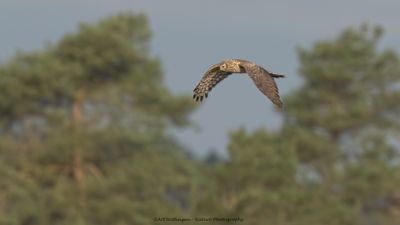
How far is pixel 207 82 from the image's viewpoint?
15.9 metres

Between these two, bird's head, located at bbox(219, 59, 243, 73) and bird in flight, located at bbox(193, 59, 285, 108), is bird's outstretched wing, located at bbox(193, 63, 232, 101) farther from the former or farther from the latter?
bird's head, located at bbox(219, 59, 243, 73)

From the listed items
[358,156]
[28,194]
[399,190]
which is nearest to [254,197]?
[28,194]

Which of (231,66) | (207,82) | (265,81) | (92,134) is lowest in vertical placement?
(265,81)

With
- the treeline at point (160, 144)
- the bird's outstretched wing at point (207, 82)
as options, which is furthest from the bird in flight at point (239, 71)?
the treeline at point (160, 144)

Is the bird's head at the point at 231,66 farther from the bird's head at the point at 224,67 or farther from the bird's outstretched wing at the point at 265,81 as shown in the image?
the bird's outstretched wing at the point at 265,81

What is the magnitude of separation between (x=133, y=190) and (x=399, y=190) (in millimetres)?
10698

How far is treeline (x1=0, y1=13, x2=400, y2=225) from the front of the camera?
135 ft

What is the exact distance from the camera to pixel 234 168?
41.8 metres

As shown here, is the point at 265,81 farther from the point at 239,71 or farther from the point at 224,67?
the point at 224,67

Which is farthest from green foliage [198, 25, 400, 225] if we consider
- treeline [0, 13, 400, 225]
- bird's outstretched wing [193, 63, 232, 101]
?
bird's outstretched wing [193, 63, 232, 101]

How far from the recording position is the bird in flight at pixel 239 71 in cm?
1352

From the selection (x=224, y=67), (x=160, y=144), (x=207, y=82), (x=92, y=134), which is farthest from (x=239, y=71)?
(x=160, y=144)

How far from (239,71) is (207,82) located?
110cm

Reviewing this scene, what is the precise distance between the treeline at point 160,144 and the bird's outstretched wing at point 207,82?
2301 centimetres
